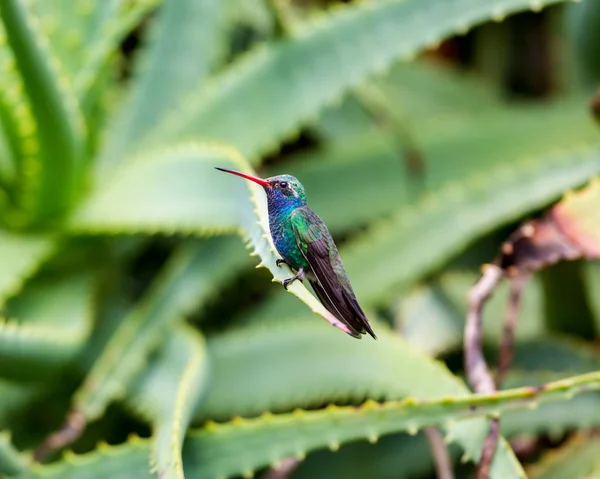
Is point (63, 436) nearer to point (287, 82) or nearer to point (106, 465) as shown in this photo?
point (106, 465)

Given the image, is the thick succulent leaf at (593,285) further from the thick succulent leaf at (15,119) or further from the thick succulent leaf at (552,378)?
the thick succulent leaf at (15,119)

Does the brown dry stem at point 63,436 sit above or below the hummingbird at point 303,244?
below

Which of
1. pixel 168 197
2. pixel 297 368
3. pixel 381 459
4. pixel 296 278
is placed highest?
pixel 296 278

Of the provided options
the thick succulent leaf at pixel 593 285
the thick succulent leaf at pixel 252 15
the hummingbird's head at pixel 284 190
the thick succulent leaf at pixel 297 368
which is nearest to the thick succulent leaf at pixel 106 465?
the thick succulent leaf at pixel 297 368

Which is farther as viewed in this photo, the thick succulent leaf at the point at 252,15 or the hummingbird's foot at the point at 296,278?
the thick succulent leaf at the point at 252,15

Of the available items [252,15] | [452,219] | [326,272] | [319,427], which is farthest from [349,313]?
[252,15]

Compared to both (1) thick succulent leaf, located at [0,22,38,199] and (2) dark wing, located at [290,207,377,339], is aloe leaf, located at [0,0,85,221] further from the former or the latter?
(2) dark wing, located at [290,207,377,339]

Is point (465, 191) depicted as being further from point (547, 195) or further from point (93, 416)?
point (93, 416)

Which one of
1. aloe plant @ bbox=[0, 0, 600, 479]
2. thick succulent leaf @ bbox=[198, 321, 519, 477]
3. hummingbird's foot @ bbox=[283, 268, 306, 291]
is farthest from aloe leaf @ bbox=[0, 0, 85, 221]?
hummingbird's foot @ bbox=[283, 268, 306, 291]

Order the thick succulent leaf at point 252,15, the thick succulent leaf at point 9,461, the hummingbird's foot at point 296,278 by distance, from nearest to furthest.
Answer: the hummingbird's foot at point 296,278 < the thick succulent leaf at point 9,461 < the thick succulent leaf at point 252,15
